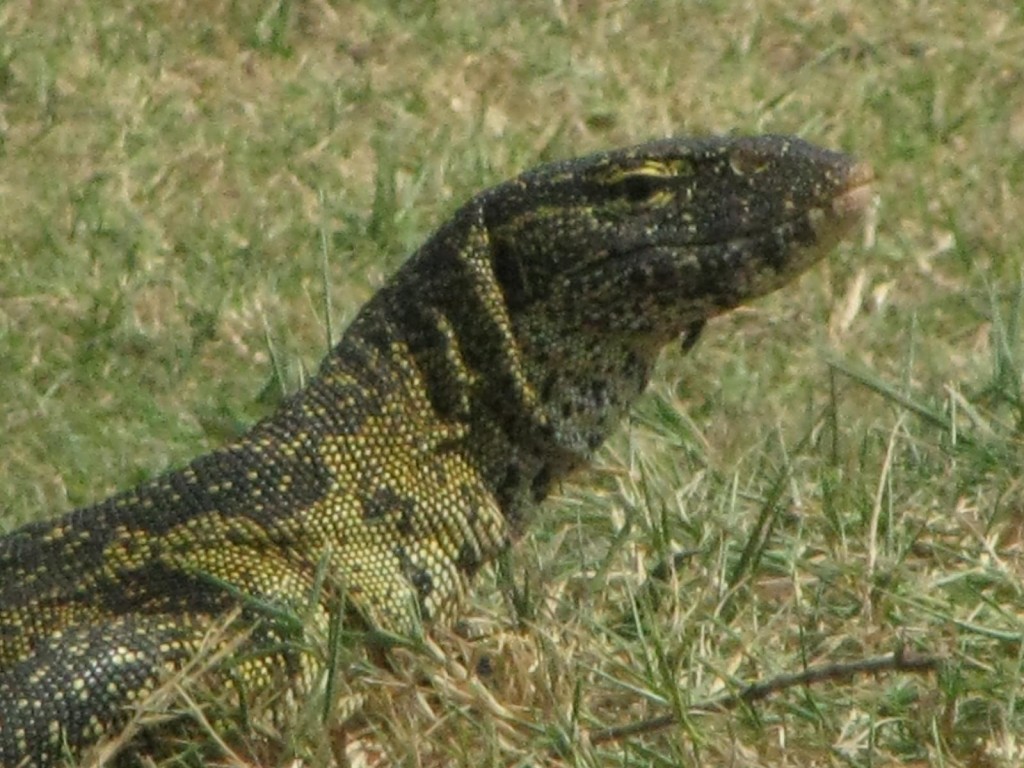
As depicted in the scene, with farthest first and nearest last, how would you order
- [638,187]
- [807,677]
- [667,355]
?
[667,355] → [638,187] → [807,677]

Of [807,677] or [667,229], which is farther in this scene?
[667,229]

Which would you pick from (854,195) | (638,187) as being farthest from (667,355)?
(854,195)

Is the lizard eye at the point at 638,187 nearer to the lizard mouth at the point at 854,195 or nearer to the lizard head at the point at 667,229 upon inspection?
the lizard head at the point at 667,229

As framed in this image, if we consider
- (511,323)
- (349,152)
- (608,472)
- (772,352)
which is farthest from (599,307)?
(349,152)

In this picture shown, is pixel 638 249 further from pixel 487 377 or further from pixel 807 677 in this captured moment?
pixel 807 677

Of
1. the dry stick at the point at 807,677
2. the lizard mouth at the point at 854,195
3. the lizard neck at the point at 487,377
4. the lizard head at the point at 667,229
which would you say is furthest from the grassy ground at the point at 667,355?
the lizard mouth at the point at 854,195

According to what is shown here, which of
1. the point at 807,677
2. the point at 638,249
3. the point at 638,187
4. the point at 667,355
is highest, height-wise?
the point at 638,187

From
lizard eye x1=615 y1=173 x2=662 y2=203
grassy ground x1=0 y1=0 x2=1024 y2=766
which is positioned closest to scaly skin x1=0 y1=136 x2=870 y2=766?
lizard eye x1=615 y1=173 x2=662 y2=203
